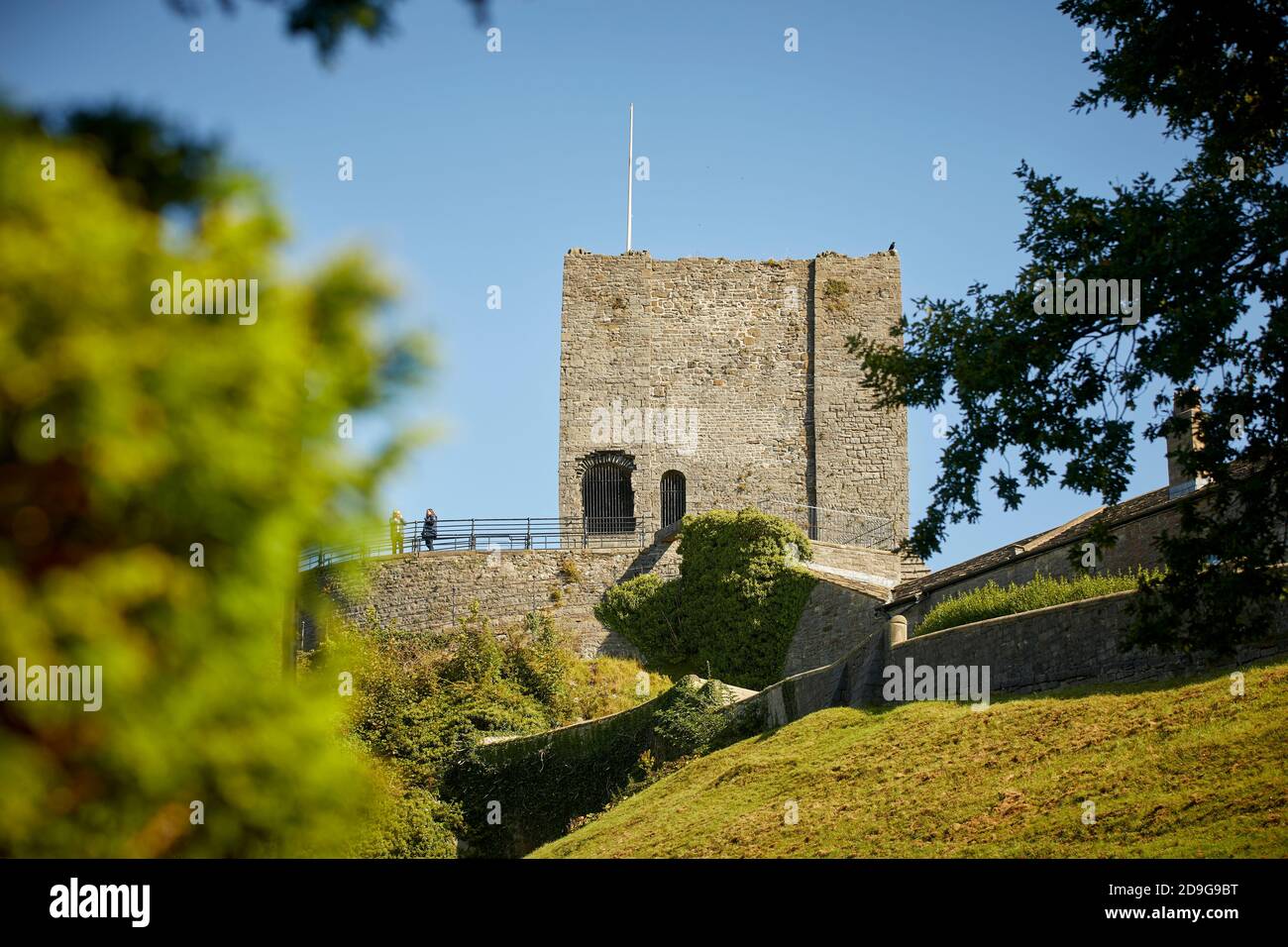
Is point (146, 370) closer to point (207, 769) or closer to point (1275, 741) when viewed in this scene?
point (207, 769)

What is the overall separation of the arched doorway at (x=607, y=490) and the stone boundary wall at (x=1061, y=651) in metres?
22.3

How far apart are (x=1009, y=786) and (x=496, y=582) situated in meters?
22.0

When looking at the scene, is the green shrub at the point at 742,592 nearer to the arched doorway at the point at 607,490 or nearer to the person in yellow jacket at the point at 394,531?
the arched doorway at the point at 607,490

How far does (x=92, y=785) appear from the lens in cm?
350

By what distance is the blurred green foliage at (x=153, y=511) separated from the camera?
324cm

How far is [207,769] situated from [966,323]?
9833 millimetres

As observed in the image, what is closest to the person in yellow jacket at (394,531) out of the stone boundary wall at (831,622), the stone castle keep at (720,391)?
the stone boundary wall at (831,622)

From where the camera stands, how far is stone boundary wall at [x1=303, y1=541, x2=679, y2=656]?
35.0 meters

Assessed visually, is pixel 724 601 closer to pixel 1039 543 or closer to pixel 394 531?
pixel 1039 543

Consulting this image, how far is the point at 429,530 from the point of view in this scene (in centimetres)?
3806

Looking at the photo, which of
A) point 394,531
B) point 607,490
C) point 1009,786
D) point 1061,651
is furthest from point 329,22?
point 607,490
